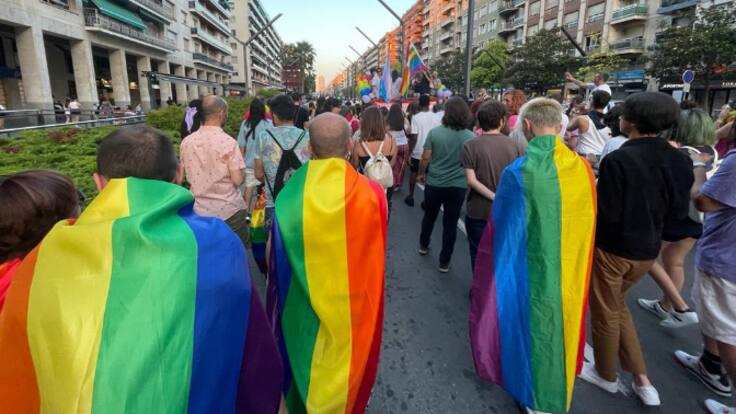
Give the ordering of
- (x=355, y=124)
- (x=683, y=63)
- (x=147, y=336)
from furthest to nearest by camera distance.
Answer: (x=683, y=63)
(x=355, y=124)
(x=147, y=336)

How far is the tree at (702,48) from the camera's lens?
2448 cm

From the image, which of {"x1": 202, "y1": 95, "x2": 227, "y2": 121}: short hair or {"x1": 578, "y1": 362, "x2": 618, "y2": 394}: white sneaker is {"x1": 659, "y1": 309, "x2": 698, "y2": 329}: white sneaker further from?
{"x1": 202, "y1": 95, "x2": 227, "y2": 121}: short hair

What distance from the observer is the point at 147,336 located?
1145 mm

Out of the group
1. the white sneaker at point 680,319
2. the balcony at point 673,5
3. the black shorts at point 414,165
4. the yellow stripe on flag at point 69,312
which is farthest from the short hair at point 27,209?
the balcony at point 673,5

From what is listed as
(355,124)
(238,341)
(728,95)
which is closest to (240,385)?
(238,341)

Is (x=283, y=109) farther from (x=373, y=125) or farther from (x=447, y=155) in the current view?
(x=447, y=155)

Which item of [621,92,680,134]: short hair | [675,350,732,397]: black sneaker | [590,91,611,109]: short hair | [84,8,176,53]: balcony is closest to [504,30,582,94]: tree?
[84,8,176,53]: balcony

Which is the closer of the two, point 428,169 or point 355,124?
point 428,169

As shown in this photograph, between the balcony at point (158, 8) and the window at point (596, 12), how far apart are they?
4125 cm

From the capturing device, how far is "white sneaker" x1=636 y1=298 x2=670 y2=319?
3656 millimetres

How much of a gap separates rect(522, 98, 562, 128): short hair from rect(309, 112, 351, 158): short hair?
132 centimetres

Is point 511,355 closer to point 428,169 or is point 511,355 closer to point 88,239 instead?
point 88,239

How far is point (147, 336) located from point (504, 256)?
1982mm

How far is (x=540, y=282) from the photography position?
237cm
